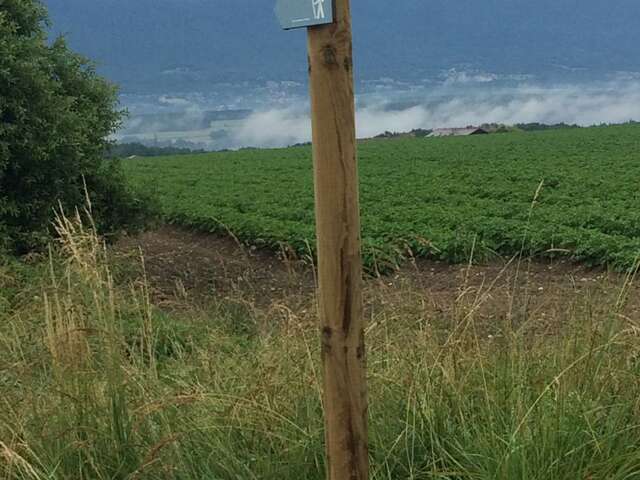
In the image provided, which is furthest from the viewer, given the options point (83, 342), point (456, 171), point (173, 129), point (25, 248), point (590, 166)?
point (173, 129)

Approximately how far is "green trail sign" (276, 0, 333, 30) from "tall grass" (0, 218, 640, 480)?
4.82ft

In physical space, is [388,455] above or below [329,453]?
below

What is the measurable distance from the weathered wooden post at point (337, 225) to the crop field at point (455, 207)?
2.25m

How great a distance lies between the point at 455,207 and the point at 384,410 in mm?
12985

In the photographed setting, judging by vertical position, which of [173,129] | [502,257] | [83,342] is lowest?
[502,257]

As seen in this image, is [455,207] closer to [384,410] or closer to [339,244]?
[384,410]

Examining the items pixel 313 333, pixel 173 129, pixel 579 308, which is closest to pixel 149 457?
pixel 313 333

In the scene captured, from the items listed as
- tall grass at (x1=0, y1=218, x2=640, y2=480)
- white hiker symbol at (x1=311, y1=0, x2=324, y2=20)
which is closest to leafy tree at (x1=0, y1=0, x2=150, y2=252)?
tall grass at (x1=0, y1=218, x2=640, y2=480)

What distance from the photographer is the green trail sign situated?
2342mm

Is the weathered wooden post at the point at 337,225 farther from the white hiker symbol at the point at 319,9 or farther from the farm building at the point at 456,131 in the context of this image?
the farm building at the point at 456,131

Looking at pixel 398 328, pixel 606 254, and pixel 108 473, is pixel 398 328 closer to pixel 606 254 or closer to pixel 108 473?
pixel 108 473

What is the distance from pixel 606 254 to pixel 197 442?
320 inches

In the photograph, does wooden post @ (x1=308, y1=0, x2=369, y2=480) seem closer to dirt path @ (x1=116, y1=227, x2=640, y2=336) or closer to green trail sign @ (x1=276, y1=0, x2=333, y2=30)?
green trail sign @ (x1=276, y1=0, x2=333, y2=30)

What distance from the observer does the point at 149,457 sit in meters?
2.95
